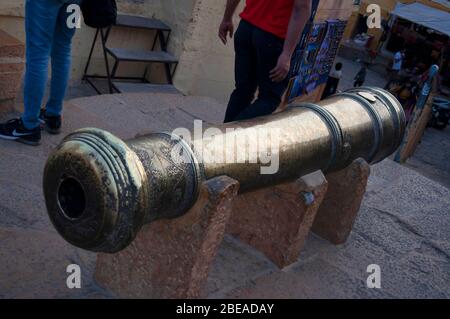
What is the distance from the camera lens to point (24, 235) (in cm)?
278

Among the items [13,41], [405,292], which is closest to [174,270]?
[405,292]

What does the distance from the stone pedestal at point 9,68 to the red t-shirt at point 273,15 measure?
1692mm

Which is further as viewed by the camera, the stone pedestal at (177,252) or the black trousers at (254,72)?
the black trousers at (254,72)

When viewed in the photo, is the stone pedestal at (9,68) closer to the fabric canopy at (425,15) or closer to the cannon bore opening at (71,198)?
the cannon bore opening at (71,198)

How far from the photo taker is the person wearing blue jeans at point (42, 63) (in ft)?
11.3

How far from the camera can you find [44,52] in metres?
3.56

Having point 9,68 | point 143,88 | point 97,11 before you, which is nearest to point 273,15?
point 97,11

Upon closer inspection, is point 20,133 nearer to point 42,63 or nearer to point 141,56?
point 42,63

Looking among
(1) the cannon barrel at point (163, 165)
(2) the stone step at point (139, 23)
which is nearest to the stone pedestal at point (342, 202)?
(1) the cannon barrel at point (163, 165)

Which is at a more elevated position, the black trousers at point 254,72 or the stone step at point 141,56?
the black trousers at point 254,72

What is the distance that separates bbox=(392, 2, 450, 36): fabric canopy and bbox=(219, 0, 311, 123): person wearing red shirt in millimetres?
14931

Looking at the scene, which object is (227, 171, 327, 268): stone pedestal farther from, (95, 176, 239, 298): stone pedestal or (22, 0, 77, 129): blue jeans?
(22, 0, 77, 129): blue jeans

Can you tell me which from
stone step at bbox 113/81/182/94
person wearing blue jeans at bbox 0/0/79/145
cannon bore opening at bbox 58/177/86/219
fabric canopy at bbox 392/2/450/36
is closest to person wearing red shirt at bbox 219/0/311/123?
person wearing blue jeans at bbox 0/0/79/145
